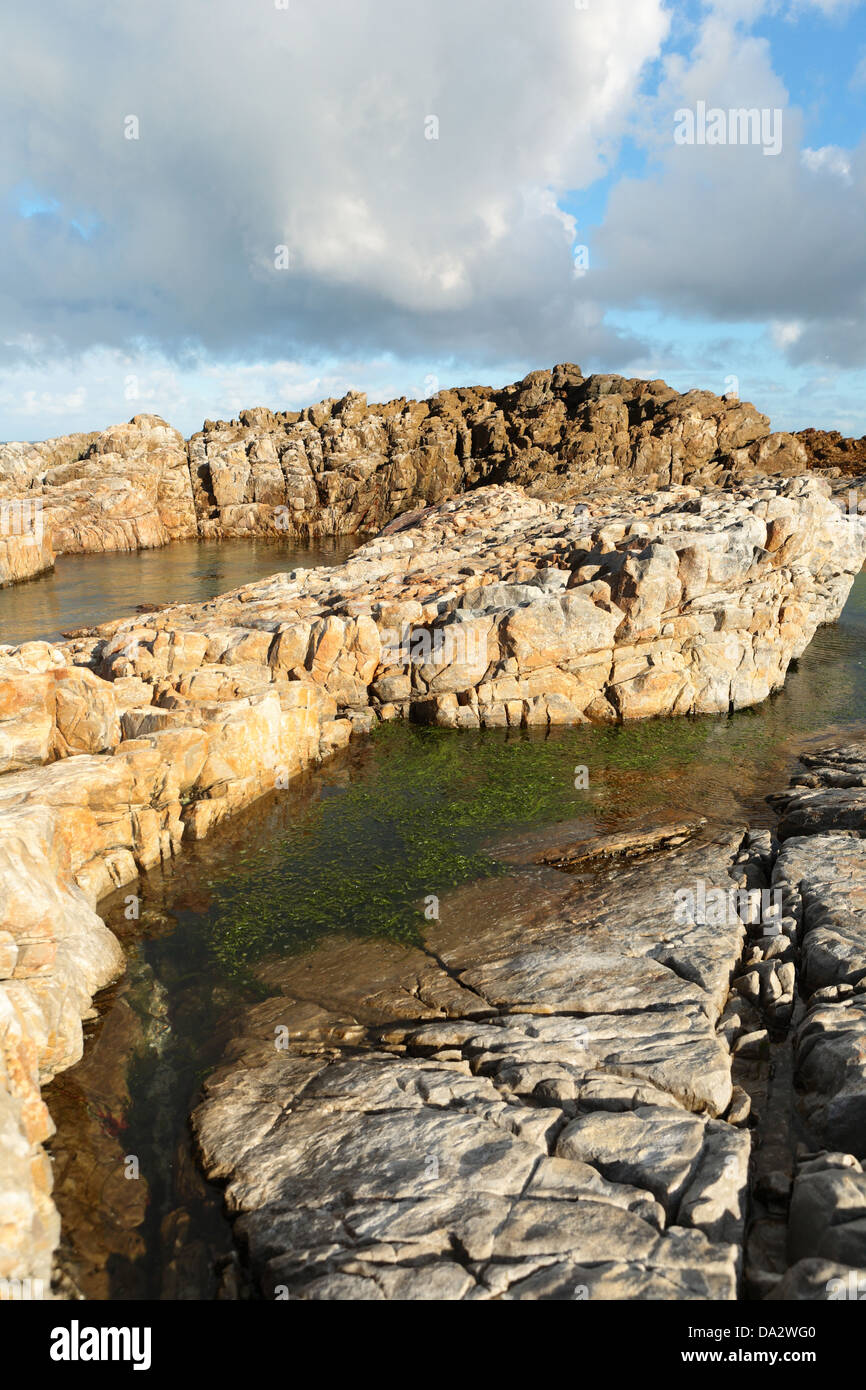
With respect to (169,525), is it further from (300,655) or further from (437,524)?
(300,655)

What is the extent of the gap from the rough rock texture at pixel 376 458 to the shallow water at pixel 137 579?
21.0 ft

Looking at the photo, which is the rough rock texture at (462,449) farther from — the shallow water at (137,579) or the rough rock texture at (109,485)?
the shallow water at (137,579)

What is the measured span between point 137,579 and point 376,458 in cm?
5399

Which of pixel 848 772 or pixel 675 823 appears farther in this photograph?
pixel 848 772

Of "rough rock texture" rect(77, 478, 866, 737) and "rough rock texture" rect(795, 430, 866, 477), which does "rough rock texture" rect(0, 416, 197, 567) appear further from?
"rough rock texture" rect(795, 430, 866, 477)

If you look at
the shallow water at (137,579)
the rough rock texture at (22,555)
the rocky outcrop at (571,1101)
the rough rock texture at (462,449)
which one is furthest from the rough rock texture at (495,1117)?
the rough rock texture at (462,449)

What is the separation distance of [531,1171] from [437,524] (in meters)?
79.8

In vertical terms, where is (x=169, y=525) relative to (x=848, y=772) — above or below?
above

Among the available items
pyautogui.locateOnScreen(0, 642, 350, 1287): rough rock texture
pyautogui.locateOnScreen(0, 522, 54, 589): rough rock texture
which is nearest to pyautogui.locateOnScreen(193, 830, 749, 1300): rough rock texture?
pyautogui.locateOnScreen(0, 642, 350, 1287): rough rock texture

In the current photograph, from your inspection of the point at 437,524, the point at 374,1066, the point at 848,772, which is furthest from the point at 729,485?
the point at 374,1066

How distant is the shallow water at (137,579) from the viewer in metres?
65.2

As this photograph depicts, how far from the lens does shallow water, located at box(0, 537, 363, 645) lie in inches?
2566

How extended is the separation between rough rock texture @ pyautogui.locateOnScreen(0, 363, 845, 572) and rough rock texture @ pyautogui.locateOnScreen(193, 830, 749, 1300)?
294 ft

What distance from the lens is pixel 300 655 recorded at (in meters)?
40.6
